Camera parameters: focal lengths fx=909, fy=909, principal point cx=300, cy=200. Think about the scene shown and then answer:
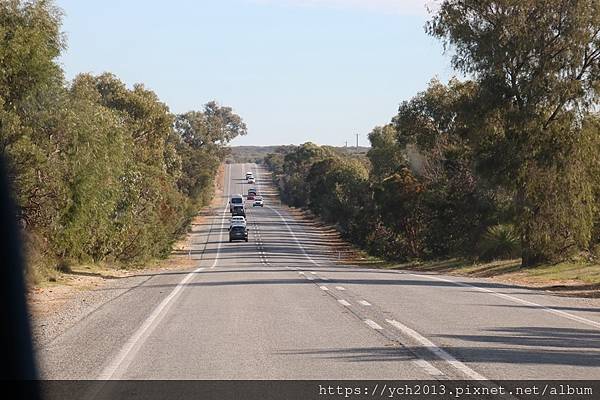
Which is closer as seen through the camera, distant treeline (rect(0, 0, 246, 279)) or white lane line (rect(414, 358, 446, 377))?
white lane line (rect(414, 358, 446, 377))

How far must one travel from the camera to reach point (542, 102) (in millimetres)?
34062

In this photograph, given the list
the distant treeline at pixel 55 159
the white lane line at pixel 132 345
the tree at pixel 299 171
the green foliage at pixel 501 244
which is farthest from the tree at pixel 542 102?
the tree at pixel 299 171

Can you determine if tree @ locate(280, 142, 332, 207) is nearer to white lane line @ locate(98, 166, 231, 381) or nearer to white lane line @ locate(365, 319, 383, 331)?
white lane line @ locate(98, 166, 231, 381)

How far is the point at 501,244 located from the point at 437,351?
3002 centimetres

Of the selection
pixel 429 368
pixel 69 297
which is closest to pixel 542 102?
pixel 69 297

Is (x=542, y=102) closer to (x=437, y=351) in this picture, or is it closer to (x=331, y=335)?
(x=331, y=335)

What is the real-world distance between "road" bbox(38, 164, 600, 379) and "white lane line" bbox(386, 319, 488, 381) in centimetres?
2

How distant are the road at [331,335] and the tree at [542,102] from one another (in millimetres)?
10803

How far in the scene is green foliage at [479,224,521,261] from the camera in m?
40.3

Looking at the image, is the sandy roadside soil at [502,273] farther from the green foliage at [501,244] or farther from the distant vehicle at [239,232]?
the distant vehicle at [239,232]

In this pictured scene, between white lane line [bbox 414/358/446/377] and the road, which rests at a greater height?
white lane line [bbox 414/358/446/377]

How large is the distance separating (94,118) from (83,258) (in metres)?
7.41

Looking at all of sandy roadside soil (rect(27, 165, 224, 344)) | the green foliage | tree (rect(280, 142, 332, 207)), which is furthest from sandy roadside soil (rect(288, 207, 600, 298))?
tree (rect(280, 142, 332, 207))

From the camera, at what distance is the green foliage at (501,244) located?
40.3m
